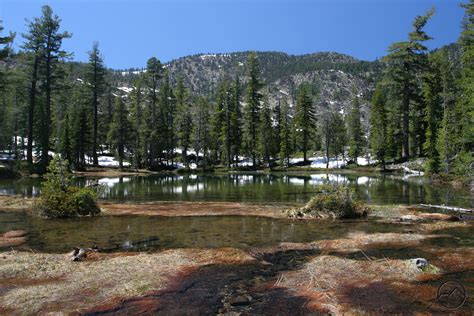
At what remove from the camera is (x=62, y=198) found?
18.1m

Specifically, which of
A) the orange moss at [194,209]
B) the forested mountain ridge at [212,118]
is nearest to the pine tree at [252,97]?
the forested mountain ridge at [212,118]

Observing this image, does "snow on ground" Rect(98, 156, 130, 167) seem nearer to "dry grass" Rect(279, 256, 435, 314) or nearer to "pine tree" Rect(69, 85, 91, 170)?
"pine tree" Rect(69, 85, 91, 170)

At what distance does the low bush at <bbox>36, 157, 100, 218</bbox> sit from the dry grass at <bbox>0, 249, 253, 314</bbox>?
7.18 m

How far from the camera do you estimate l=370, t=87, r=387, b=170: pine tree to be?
62.6 metres

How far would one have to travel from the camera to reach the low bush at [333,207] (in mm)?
17625

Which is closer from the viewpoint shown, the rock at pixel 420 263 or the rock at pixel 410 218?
the rock at pixel 420 263

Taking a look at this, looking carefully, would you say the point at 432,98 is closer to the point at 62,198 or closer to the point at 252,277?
the point at 62,198

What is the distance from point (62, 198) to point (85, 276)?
34.2 ft

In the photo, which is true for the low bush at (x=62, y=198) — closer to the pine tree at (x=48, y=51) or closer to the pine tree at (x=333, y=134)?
the pine tree at (x=48, y=51)

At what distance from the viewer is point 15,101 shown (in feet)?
274

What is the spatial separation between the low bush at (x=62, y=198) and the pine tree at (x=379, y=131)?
52.3 m

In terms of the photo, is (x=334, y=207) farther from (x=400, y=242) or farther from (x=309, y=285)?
(x=309, y=285)

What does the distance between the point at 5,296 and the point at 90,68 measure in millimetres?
64659

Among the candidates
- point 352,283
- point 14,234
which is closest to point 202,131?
point 14,234
